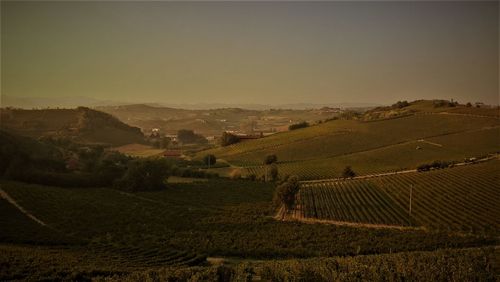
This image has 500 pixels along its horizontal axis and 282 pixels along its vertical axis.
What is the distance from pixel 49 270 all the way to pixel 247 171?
55.8 m

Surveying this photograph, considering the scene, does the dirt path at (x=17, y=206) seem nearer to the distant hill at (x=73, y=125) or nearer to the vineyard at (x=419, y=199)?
the vineyard at (x=419, y=199)

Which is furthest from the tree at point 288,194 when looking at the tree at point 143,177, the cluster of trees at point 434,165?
the cluster of trees at point 434,165

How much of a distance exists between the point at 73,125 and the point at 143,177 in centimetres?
8353

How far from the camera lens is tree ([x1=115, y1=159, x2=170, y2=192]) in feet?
213

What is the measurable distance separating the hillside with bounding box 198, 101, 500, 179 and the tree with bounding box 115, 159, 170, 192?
1875 centimetres

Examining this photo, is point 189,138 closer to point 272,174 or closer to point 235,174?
point 235,174

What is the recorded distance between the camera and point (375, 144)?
9506 centimetres

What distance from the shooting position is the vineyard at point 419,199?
1751 inches

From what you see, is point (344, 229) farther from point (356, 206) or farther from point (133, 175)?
point (133, 175)

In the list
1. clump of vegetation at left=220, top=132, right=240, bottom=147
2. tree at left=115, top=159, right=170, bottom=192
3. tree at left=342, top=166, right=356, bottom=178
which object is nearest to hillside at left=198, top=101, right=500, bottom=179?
tree at left=342, top=166, right=356, bottom=178

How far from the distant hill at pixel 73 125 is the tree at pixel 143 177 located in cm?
6480

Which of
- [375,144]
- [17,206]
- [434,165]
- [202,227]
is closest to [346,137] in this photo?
[375,144]

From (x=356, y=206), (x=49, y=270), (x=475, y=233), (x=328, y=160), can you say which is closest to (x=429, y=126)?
(x=328, y=160)

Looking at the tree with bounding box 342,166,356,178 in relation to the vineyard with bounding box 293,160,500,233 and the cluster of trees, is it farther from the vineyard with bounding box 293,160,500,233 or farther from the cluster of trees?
the cluster of trees
